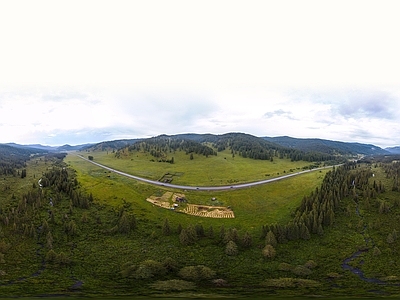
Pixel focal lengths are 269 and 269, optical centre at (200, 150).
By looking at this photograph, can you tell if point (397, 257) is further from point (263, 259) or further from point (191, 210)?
point (191, 210)

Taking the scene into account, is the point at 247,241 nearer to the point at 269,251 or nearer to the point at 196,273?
the point at 269,251

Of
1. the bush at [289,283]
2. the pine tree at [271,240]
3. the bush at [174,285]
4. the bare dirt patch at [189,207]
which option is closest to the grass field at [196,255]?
the bush at [289,283]

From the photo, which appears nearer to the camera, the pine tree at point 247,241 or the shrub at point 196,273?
the shrub at point 196,273

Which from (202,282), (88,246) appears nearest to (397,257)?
(202,282)

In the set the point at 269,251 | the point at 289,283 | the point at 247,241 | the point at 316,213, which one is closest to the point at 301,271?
the point at 289,283

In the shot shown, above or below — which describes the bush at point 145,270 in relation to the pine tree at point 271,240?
below

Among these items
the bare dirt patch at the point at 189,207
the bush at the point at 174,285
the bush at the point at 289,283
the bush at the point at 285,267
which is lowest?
the bush at the point at 285,267

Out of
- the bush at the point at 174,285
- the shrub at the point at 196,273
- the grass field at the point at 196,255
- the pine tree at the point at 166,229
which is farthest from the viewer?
the pine tree at the point at 166,229

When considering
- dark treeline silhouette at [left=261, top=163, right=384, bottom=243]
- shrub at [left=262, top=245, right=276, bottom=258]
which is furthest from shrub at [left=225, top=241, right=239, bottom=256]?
dark treeline silhouette at [left=261, top=163, right=384, bottom=243]

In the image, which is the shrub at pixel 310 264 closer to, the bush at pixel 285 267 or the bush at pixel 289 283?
the bush at pixel 285 267

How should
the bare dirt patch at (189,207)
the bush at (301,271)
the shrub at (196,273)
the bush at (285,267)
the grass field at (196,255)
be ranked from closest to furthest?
the grass field at (196,255), the shrub at (196,273), the bush at (301,271), the bush at (285,267), the bare dirt patch at (189,207)

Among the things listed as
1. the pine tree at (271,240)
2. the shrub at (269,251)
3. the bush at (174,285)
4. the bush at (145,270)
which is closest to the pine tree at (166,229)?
the bush at (145,270)
